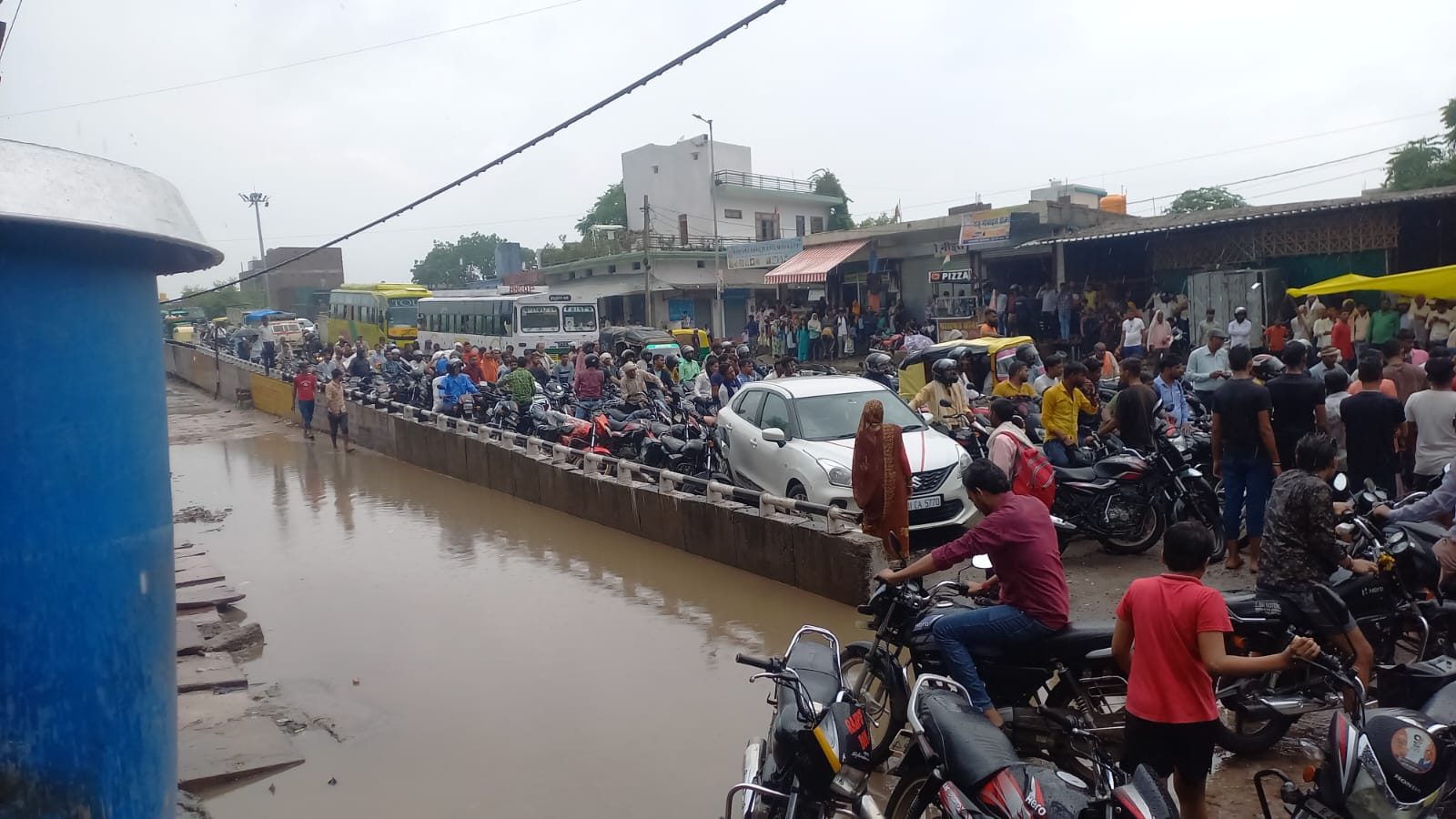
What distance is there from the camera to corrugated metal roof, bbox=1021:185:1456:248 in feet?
50.1

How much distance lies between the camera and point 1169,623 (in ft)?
11.3

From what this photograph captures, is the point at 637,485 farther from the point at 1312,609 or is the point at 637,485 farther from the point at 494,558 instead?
the point at 1312,609

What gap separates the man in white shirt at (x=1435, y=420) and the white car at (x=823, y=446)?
341 cm

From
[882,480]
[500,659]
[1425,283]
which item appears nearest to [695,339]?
[1425,283]

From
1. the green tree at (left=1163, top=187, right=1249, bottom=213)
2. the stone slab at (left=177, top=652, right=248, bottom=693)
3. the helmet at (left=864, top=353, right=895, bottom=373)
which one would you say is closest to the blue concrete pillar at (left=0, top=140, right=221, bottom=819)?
the stone slab at (left=177, top=652, right=248, bottom=693)

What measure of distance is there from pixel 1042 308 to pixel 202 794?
18.4 m

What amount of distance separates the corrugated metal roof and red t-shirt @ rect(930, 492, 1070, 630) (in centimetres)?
1424

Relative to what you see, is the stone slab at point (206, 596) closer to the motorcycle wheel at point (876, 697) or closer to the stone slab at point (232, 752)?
the stone slab at point (232, 752)

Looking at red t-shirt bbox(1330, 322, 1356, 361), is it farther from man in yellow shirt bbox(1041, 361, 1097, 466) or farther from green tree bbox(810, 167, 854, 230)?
green tree bbox(810, 167, 854, 230)

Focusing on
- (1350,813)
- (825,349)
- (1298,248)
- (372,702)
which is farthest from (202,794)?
(825,349)

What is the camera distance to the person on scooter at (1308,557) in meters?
4.39

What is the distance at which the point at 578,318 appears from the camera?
27891 mm

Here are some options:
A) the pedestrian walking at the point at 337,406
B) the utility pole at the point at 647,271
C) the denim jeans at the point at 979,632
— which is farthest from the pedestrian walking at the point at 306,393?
the denim jeans at the point at 979,632

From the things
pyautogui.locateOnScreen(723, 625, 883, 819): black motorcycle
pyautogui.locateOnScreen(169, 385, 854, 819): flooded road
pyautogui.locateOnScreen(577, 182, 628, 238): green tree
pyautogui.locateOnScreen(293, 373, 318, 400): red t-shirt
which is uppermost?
pyautogui.locateOnScreen(577, 182, 628, 238): green tree
